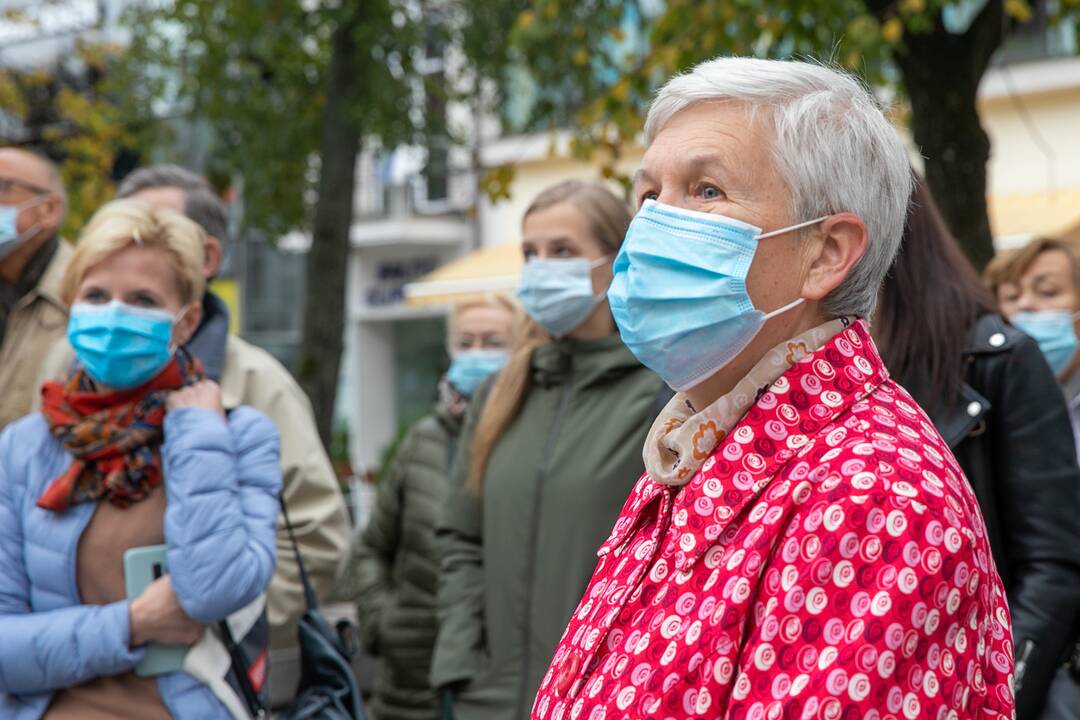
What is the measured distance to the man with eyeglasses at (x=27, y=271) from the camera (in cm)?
456

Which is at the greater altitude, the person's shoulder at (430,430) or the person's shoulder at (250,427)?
the person's shoulder at (250,427)

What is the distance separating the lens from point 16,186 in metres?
4.99

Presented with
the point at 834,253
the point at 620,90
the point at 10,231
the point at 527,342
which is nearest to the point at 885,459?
the point at 834,253

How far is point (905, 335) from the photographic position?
125 inches

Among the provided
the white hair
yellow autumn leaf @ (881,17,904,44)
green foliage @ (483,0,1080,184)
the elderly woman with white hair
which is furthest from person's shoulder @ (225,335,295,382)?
yellow autumn leaf @ (881,17,904,44)

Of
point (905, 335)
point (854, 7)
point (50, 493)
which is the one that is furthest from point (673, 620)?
point (854, 7)

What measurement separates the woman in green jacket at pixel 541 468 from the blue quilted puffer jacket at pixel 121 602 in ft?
2.21

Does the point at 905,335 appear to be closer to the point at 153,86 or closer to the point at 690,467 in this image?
the point at 690,467

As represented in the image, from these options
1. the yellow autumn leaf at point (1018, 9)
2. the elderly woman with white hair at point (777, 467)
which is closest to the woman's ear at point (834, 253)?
the elderly woman with white hair at point (777, 467)

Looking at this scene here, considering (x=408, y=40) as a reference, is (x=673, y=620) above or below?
below

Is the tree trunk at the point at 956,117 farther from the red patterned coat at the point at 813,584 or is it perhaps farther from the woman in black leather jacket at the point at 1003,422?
the red patterned coat at the point at 813,584

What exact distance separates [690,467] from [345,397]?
2404 cm

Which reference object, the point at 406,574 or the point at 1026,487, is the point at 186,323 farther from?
the point at 1026,487

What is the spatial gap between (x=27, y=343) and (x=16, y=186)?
695mm
